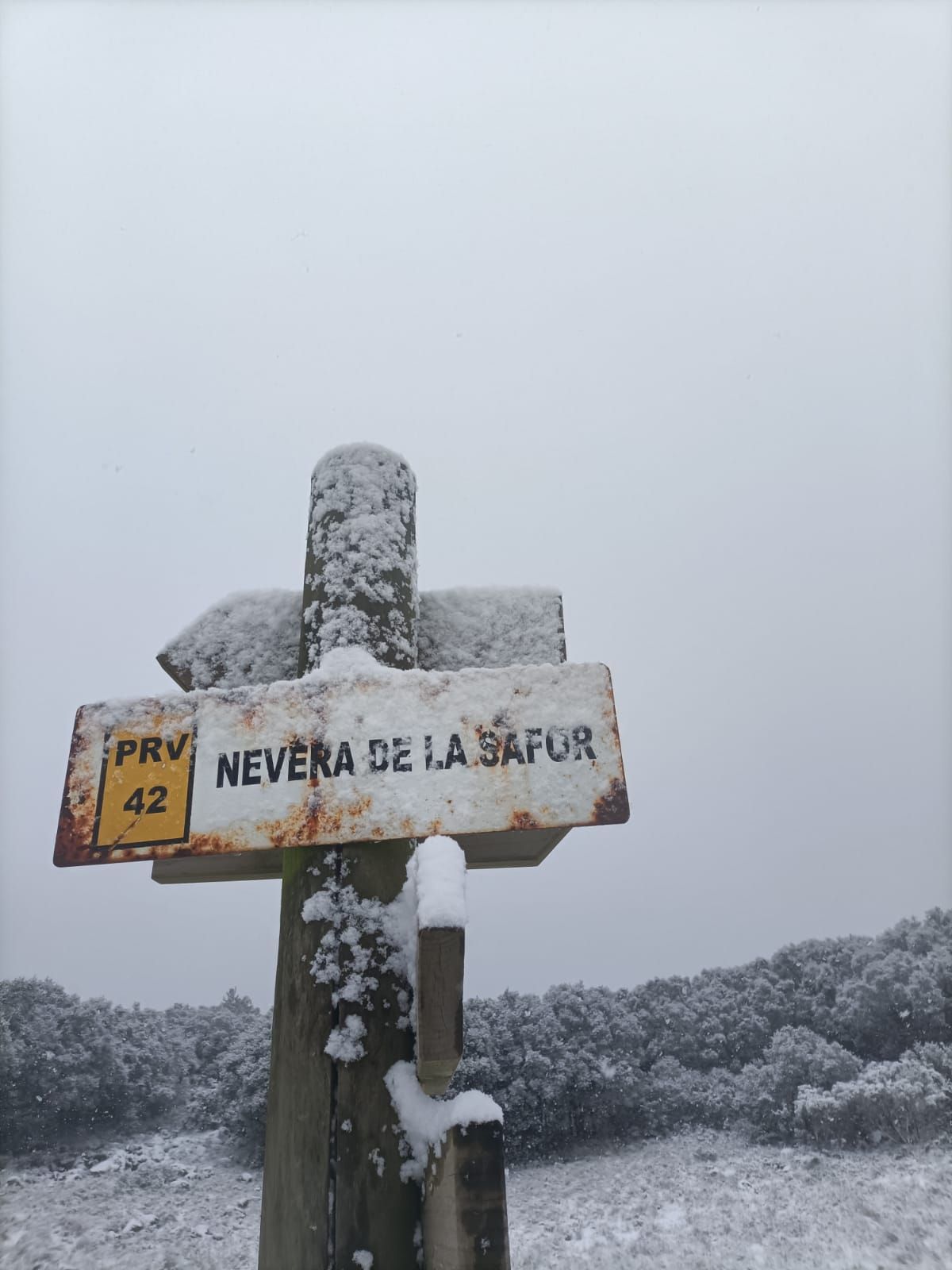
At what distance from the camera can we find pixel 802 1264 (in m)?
7.14

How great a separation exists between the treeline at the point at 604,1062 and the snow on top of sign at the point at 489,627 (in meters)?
9.97

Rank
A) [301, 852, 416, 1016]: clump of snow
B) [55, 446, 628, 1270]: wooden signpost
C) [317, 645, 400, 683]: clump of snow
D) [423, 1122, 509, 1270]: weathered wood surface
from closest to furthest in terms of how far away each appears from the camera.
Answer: [423, 1122, 509, 1270]: weathered wood surface, [55, 446, 628, 1270]: wooden signpost, [301, 852, 416, 1016]: clump of snow, [317, 645, 400, 683]: clump of snow

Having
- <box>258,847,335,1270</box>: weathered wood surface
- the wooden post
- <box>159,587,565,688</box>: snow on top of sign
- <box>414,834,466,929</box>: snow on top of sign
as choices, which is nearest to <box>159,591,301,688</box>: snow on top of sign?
<box>159,587,565,688</box>: snow on top of sign

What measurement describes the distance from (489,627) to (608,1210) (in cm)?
1017

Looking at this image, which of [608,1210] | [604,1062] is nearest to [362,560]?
[608,1210]

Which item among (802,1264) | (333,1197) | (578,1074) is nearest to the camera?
(333,1197)

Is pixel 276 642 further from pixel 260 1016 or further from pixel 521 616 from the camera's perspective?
pixel 260 1016

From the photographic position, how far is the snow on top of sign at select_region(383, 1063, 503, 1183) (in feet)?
2.54

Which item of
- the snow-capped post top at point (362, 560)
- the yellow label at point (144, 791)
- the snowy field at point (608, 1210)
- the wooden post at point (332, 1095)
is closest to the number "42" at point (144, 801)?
the yellow label at point (144, 791)

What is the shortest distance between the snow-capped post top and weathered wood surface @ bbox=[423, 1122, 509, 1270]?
0.70 m

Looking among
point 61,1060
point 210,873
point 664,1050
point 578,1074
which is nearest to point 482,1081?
point 578,1074

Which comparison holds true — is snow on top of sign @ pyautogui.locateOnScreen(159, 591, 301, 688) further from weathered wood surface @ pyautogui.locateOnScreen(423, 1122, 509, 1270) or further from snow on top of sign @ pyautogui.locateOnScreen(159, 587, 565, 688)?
weathered wood surface @ pyautogui.locateOnScreen(423, 1122, 509, 1270)

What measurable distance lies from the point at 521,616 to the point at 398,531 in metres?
0.29

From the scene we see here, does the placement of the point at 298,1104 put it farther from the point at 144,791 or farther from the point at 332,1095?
the point at 144,791
